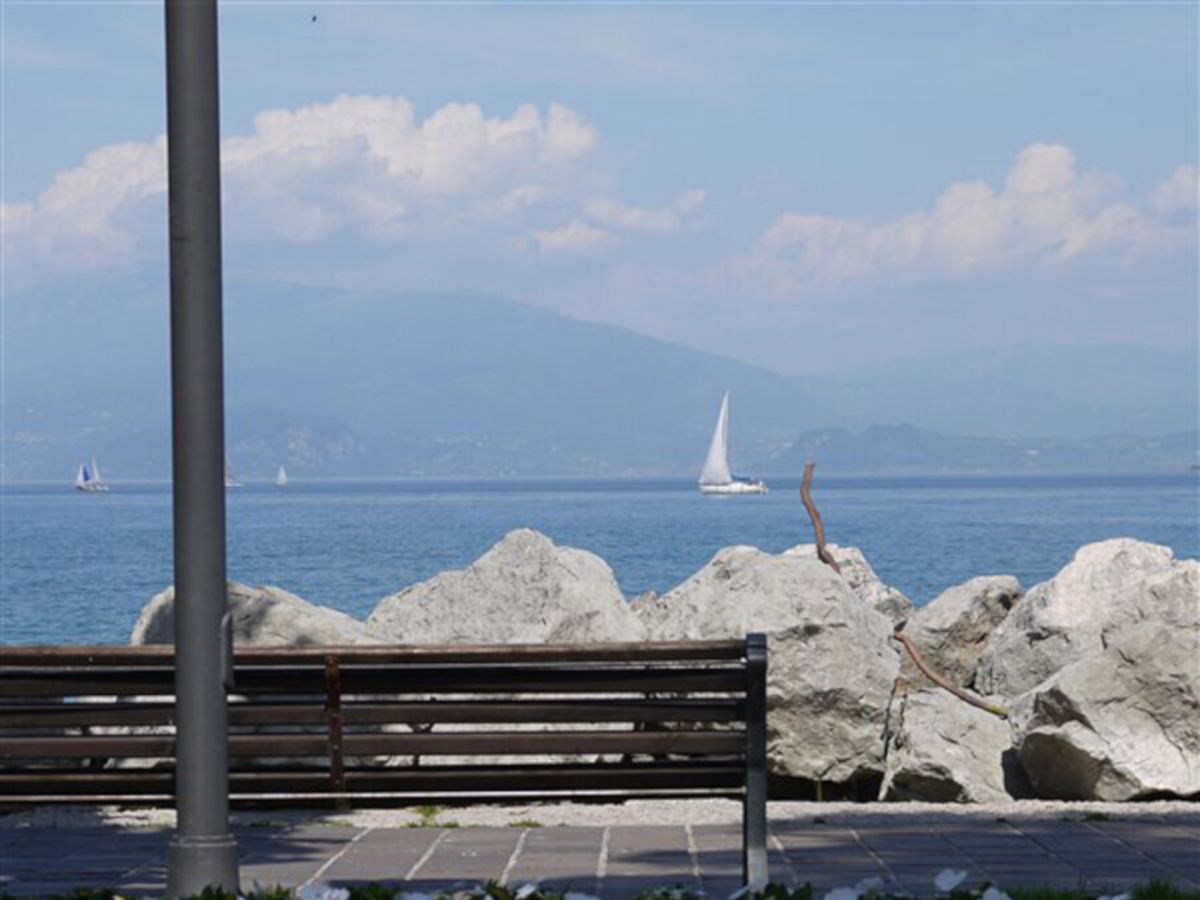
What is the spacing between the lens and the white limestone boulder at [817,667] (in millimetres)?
12617

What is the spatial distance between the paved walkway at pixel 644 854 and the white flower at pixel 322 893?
1.36m

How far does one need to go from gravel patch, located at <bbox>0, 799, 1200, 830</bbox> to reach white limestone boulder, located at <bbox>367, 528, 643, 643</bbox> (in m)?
2.52

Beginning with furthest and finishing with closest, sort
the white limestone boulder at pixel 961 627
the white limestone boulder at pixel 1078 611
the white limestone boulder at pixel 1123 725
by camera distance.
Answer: the white limestone boulder at pixel 961 627
the white limestone boulder at pixel 1078 611
the white limestone boulder at pixel 1123 725

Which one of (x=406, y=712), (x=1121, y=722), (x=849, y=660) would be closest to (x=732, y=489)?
(x=849, y=660)

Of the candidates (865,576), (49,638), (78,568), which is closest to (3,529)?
(78,568)

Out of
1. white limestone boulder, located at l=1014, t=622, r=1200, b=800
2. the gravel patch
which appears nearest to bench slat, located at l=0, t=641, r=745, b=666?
the gravel patch

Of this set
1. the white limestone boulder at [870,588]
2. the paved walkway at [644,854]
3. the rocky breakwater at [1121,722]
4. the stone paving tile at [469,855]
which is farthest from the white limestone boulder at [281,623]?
the white limestone boulder at [870,588]

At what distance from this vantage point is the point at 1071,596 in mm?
16703

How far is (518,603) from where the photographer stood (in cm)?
1398

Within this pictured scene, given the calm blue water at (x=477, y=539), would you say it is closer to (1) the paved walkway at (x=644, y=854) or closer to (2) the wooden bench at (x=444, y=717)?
(1) the paved walkway at (x=644, y=854)

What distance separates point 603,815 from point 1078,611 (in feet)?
22.2

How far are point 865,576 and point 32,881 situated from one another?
1409cm

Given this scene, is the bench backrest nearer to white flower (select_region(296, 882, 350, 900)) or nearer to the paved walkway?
the paved walkway

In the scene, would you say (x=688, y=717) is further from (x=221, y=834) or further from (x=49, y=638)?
(x=49, y=638)
